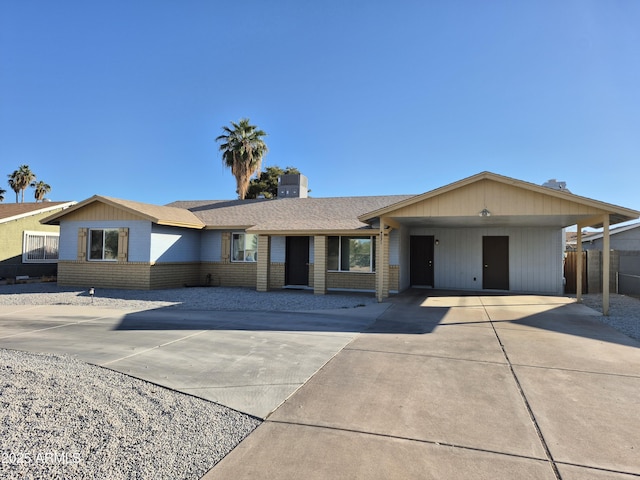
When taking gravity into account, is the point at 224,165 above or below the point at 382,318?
above

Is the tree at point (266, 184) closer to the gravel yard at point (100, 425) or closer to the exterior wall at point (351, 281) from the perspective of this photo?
the exterior wall at point (351, 281)

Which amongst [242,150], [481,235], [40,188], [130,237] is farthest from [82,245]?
[40,188]

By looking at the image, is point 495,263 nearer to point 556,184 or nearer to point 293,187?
point 556,184

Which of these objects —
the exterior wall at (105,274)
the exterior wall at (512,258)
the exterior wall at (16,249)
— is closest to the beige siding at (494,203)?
the exterior wall at (512,258)

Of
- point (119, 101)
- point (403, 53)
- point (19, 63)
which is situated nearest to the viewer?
point (403, 53)

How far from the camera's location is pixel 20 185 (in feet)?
149

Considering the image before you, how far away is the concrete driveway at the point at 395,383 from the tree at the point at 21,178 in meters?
47.0

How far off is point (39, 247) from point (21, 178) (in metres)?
33.7

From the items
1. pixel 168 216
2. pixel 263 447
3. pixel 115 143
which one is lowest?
pixel 263 447

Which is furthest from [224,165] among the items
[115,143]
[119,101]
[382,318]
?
[382,318]

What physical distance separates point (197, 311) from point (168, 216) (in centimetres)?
646

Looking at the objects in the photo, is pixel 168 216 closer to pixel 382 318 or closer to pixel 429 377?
pixel 382 318

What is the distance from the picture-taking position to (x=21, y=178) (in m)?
45.1

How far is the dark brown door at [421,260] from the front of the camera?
628 inches
